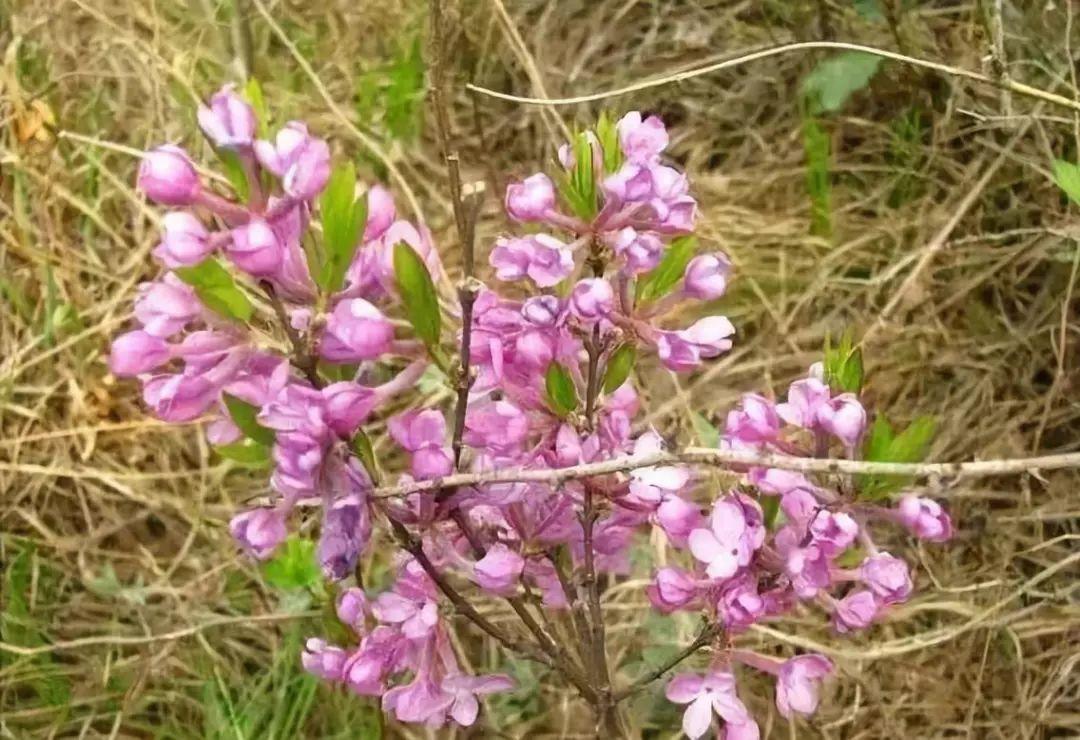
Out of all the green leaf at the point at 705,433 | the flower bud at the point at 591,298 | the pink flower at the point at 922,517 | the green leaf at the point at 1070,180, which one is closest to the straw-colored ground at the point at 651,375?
the green leaf at the point at 705,433

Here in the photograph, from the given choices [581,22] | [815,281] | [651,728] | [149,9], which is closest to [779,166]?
[815,281]

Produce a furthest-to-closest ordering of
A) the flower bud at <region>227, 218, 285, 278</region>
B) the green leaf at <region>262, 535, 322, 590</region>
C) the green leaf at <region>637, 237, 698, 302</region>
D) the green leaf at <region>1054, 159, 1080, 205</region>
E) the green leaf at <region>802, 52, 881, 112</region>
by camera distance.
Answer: the green leaf at <region>802, 52, 881, 112</region>, the green leaf at <region>262, 535, 322, 590</region>, the green leaf at <region>1054, 159, 1080, 205</region>, the green leaf at <region>637, 237, 698, 302</region>, the flower bud at <region>227, 218, 285, 278</region>

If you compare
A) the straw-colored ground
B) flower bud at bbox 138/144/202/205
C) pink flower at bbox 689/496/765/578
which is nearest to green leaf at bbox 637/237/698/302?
pink flower at bbox 689/496/765/578

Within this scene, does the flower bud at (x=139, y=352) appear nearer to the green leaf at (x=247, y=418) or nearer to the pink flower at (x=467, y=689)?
the green leaf at (x=247, y=418)

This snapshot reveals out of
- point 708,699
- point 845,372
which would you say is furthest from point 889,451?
point 708,699

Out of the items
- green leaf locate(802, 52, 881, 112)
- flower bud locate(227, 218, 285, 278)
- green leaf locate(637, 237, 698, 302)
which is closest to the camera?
flower bud locate(227, 218, 285, 278)

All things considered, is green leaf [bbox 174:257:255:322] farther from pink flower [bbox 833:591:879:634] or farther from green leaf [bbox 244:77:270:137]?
pink flower [bbox 833:591:879:634]

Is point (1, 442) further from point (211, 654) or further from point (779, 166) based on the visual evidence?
point (779, 166)
